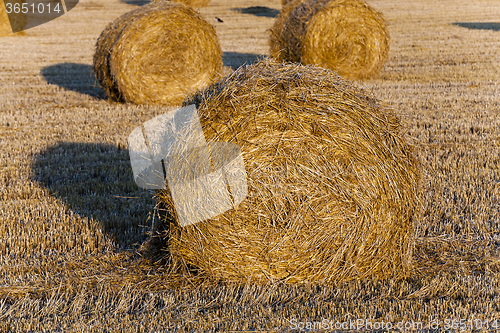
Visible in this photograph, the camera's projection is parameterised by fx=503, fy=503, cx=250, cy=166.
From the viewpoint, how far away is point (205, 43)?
9133 mm

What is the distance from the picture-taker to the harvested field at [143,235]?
3.01m

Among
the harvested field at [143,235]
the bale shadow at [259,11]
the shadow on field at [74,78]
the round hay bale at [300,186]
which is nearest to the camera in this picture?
the harvested field at [143,235]

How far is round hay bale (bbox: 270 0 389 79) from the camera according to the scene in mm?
10344

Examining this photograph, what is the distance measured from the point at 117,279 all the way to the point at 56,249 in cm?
77

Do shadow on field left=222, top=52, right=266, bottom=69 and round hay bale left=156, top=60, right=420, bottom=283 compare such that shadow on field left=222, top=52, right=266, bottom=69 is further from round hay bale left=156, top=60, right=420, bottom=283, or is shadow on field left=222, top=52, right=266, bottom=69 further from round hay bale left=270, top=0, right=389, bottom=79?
round hay bale left=156, top=60, right=420, bottom=283

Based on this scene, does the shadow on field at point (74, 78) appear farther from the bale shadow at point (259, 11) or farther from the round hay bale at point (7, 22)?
the bale shadow at point (259, 11)

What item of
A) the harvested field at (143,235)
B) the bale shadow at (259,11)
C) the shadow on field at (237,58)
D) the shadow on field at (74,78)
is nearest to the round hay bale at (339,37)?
the harvested field at (143,235)

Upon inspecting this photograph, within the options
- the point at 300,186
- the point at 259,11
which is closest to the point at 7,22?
the point at 259,11

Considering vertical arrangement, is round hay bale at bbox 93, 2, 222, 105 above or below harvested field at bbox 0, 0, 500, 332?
above

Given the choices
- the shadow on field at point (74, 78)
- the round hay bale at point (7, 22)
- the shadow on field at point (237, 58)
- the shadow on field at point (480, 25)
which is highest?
the round hay bale at point (7, 22)

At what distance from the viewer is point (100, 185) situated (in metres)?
5.12

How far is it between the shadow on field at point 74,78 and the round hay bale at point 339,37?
3761 millimetres

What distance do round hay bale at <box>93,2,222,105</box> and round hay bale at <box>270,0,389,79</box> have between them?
2.04 meters

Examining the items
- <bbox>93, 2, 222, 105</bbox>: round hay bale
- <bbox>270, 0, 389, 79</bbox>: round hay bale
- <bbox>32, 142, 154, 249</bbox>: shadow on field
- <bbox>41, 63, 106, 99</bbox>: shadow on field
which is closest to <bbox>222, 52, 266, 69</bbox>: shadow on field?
<bbox>270, 0, 389, 79</bbox>: round hay bale
